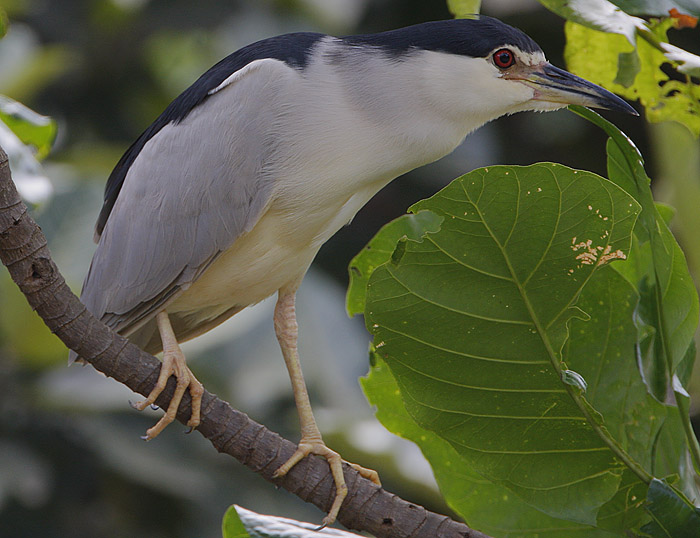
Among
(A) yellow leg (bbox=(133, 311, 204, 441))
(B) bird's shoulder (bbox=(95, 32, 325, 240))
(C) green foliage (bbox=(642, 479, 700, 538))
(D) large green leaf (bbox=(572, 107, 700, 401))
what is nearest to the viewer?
(C) green foliage (bbox=(642, 479, 700, 538))

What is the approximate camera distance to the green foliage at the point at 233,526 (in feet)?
3.70

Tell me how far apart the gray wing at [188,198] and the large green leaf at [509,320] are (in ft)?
1.44

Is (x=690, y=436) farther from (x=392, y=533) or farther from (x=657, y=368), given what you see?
(x=392, y=533)

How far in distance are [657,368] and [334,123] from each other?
641mm

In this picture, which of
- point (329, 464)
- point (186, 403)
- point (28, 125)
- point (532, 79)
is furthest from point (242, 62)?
point (329, 464)

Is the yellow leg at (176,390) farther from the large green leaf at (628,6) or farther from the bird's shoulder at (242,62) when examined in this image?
the large green leaf at (628,6)

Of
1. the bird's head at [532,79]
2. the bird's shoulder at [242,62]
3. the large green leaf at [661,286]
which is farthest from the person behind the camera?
the bird's shoulder at [242,62]

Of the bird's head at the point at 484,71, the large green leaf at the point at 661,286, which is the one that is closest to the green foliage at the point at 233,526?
the large green leaf at the point at 661,286

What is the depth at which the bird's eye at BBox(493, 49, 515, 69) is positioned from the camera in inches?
59.0

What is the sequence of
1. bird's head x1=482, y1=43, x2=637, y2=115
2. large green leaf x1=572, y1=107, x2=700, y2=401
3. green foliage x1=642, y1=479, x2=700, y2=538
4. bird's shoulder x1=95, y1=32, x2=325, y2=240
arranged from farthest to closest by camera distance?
bird's shoulder x1=95, y1=32, x2=325, y2=240 < bird's head x1=482, y1=43, x2=637, y2=115 < large green leaf x1=572, y1=107, x2=700, y2=401 < green foliage x1=642, y1=479, x2=700, y2=538

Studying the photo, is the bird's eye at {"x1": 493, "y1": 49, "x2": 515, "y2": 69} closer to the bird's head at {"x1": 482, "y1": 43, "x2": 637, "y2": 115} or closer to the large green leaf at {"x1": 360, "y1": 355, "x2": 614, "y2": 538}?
the bird's head at {"x1": 482, "y1": 43, "x2": 637, "y2": 115}

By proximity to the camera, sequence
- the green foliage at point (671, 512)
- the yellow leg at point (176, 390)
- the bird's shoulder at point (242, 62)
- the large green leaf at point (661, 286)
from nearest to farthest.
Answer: the green foliage at point (671, 512) → the large green leaf at point (661, 286) → the yellow leg at point (176, 390) → the bird's shoulder at point (242, 62)

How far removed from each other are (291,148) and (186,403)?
1.50ft

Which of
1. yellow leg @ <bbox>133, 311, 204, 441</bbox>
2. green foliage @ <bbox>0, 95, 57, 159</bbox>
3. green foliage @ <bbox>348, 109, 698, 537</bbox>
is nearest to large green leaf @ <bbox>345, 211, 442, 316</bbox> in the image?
green foliage @ <bbox>348, 109, 698, 537</bbox>
